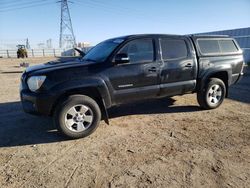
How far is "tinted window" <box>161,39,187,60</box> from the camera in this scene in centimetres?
521

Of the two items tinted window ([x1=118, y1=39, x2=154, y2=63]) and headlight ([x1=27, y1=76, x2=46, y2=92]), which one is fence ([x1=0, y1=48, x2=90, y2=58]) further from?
headlight ([x1=27, y1=76, x2=46, y2=92])

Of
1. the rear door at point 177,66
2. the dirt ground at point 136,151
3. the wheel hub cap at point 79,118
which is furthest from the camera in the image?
the rear door at point 177,66

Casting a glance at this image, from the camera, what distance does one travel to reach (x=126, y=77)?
15.5 ft

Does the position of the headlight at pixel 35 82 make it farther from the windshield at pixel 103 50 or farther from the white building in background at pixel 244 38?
the white building in background at pixel 244 38

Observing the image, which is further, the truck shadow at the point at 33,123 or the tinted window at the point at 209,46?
the tinted window at the point at 209,46

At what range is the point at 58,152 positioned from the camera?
392 centimetres

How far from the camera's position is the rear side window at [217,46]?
5785 millimetres

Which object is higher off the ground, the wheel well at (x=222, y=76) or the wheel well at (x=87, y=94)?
the wheel well at (x=222, y=76)

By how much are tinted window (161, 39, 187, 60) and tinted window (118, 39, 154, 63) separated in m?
0.32

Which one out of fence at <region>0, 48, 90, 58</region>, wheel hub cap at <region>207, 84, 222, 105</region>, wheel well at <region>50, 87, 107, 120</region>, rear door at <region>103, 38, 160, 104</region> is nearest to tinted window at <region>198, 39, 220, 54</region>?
wheel hub cap at <region>207, 84, 222, 105</region>

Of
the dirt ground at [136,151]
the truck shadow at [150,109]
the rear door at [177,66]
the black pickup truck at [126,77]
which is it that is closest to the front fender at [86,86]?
the black pickup truck at [126,77]

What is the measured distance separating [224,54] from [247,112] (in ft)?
5.00

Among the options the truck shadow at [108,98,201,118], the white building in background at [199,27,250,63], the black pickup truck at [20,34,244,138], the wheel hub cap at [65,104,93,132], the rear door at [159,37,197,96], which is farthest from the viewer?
the white building in background at [199,27,250,63]

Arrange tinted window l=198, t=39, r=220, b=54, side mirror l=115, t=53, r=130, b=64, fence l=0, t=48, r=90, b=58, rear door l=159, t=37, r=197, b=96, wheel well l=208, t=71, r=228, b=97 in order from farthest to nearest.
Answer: fence l=0, t=48, r=90, b=58
wheel well l=208, t=71, r=228, b=97
tinted window l=198, t=39, r=220, b=54
rear door l=159, t=37, r=197, b=96
side mirror l=115, t=53, r=130, b=64
